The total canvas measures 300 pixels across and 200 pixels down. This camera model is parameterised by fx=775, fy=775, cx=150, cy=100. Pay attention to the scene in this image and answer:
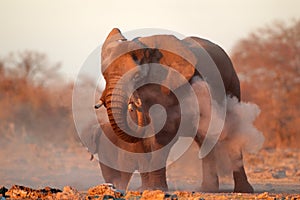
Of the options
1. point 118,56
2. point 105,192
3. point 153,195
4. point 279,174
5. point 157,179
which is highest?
point 118,56

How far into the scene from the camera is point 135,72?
352 inches

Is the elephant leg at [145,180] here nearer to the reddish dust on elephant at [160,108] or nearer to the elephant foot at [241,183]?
the reddish dust on elephant at [160,108]

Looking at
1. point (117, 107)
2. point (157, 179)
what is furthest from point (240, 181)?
point (117, 107)

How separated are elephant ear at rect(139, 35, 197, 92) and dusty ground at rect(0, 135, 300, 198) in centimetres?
165

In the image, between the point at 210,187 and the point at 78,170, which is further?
the point at 78,170

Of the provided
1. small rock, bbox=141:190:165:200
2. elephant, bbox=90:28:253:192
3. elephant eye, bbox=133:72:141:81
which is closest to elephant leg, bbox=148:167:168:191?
elephant, bbox=90:28:253:192

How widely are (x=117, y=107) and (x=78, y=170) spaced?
708 centimetres

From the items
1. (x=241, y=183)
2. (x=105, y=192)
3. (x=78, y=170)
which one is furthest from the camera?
(x=78, y=170)

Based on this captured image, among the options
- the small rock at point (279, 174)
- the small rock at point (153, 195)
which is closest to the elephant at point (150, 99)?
the small rock at point (153, 195)

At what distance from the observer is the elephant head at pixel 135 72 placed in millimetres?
8516

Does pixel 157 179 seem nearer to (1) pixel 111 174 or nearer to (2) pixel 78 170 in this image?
(1) pixel 111 174

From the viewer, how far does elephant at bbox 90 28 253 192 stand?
343 inches

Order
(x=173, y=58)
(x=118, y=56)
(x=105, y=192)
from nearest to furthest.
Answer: (x=105, y=192)
(x=118, y=56)
(x=173, y=58)

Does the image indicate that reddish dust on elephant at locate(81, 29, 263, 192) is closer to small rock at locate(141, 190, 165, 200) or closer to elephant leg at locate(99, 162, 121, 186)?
elephant leg at locate(99, 162, 121, 186)
